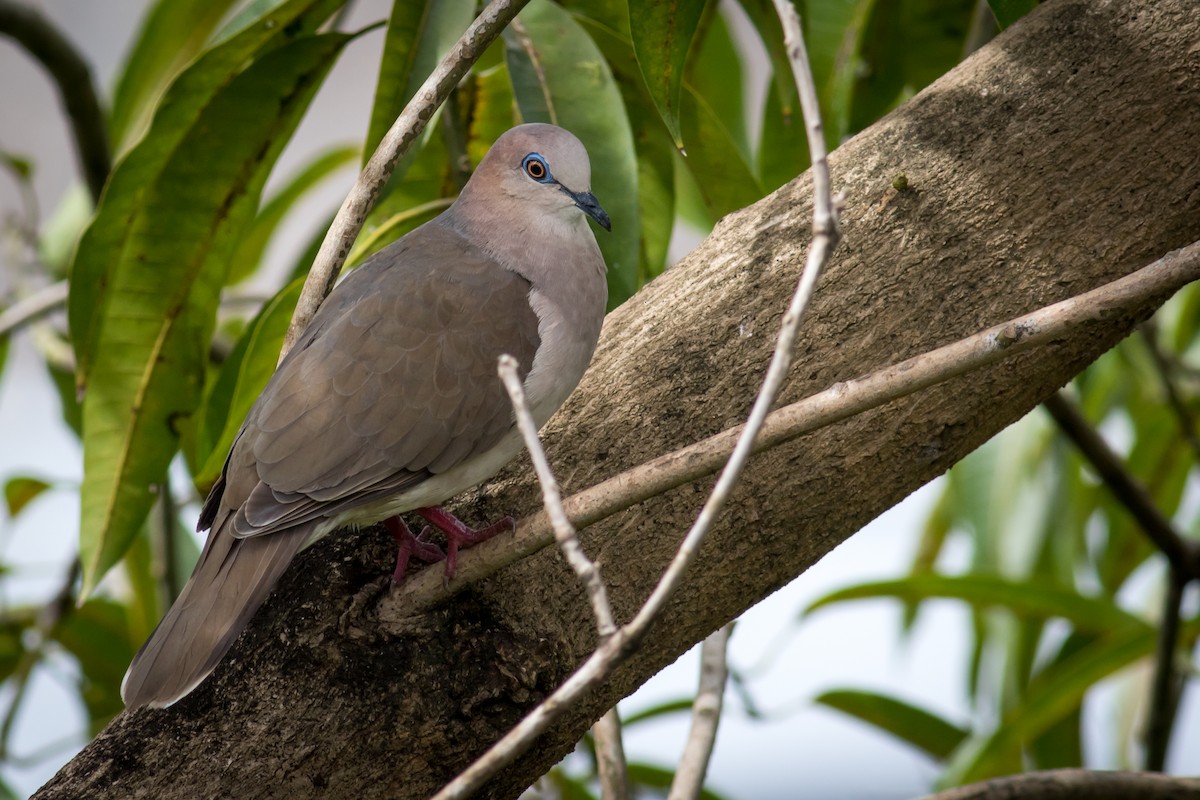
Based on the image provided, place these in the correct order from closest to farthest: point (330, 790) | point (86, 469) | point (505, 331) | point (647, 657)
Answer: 1. point (330, 790)
2. point (647, 657)
3. point (505, 331)
4. point (86, 469)

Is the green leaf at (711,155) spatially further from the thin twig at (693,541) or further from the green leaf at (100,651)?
the green leaf at (100,651)

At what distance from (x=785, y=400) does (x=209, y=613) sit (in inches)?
27.8

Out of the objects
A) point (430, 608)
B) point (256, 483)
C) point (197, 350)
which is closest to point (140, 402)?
point (197, 350)

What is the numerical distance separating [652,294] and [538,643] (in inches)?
19.4

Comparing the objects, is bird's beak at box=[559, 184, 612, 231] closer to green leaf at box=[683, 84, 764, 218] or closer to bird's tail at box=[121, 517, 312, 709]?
green leaf at box=[683, 84, 764, 218]

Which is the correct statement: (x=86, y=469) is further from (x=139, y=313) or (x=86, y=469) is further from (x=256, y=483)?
(x=256, y=483)

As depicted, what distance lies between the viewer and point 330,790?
1.26 m

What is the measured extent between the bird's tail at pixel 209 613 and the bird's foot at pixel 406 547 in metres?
0.12

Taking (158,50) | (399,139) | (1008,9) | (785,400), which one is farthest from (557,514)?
(158,50)

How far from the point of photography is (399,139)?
4.73 feet

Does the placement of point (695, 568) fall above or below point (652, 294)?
below

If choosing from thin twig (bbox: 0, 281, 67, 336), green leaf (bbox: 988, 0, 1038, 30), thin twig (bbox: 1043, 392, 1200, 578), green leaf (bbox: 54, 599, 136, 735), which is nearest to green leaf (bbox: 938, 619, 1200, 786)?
thin twig (bbox: 1043, 392, 1200, 578)

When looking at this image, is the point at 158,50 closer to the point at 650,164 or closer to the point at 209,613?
the point at 650,164

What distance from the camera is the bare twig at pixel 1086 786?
5.18ft
